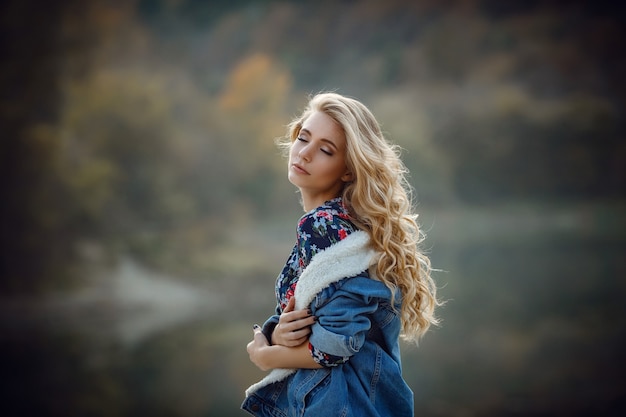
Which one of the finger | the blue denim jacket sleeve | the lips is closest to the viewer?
the blue denim jacket sleeve

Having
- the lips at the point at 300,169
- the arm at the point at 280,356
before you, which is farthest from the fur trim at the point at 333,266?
the lips at the point at 300,169

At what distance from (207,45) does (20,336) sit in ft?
13.4

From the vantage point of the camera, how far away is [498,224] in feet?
26.0

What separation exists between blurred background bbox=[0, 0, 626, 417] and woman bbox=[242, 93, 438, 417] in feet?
17.0

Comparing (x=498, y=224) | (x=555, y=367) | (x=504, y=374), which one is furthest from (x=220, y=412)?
(x=498, y=224)

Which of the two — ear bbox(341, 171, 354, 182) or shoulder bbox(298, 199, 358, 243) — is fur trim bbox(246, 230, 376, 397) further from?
ear bbox(341, 171, 354, 182)

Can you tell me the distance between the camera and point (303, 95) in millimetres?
7926

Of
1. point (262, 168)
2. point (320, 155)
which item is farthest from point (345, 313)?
point (262, 168)

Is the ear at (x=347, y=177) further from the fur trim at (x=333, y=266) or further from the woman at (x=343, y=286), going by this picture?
the fur trim at (x=333, y=266)

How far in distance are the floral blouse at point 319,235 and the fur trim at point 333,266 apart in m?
0.02

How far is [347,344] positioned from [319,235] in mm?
290

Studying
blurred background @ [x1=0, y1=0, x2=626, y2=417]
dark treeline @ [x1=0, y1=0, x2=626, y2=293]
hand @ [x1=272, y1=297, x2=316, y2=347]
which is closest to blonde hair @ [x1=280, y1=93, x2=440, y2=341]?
hand @ [x1=272, y1=297, x2=316, y2=347]

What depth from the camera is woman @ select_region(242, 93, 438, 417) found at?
1.57 meters

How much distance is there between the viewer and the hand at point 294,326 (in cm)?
→ 158
